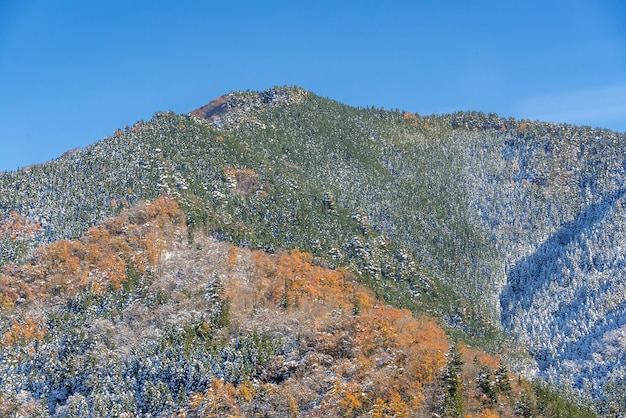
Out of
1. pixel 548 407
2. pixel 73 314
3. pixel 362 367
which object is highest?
pixel 73 314

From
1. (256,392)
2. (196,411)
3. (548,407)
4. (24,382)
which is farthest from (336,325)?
(24,382)

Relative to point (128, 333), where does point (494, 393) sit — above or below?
below

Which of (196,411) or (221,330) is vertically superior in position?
(221,330)

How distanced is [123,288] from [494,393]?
11720 centimetres

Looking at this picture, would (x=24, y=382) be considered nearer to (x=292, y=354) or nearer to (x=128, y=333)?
(x=128, y=333)

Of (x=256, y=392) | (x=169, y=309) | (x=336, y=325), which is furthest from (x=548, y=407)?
(x=169, y=309)

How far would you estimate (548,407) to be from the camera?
505 feet

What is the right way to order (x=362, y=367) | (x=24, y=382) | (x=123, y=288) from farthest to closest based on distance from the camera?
(x=123, y=288)
(x=24, y=382)
(x=362, y=367)

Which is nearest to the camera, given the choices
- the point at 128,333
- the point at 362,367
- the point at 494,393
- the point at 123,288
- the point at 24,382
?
the point at 494,393

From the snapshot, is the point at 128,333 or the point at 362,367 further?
the point at 128,333

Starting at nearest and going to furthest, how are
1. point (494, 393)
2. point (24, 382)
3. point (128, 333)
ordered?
point (494, 393) < point (24, 382) < point (128, 333)

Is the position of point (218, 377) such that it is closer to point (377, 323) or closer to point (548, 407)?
point (377, 323)

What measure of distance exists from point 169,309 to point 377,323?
63427 mm

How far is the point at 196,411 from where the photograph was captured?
15462 cm
